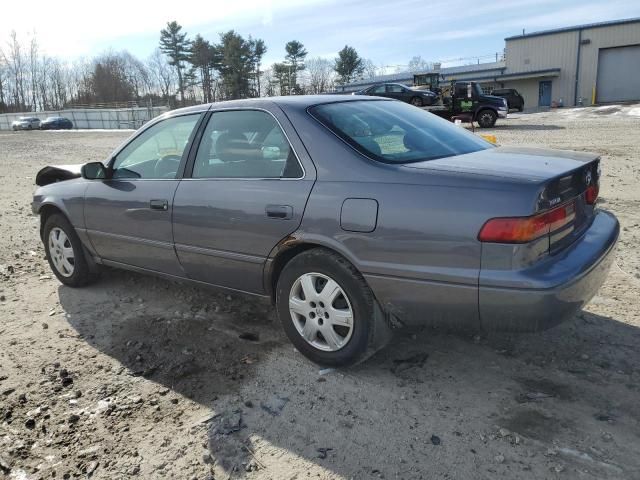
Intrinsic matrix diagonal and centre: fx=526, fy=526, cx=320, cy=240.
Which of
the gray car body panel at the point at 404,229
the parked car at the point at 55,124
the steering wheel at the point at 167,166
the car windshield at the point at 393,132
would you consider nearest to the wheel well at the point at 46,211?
the steering wheel at the point at 167,166

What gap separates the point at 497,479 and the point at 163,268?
275 centimetres

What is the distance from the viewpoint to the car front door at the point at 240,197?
10.5 feet

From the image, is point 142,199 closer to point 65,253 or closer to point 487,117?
point 65,253

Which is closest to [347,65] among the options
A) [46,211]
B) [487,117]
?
[487,117]

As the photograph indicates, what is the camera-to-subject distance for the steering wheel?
153 inches

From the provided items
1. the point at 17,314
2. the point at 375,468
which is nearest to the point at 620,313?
the point at 375,468

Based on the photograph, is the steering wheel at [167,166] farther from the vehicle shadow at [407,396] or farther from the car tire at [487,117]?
the car tire at [487,117]

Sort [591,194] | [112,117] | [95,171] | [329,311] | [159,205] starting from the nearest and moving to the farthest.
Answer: [329,311], [591,194], [159,205], [95,171], [112,117]

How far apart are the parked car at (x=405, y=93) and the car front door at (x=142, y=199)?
75.4ft

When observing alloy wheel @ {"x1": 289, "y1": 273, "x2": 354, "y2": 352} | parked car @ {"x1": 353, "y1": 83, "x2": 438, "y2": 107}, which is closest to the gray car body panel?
alloy wheel @ {"x1": 289, "y1": 273, "x2": 354, "y2": 352}

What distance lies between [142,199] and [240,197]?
3.36ft

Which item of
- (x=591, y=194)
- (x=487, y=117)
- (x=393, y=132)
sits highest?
(x=487, y=117)

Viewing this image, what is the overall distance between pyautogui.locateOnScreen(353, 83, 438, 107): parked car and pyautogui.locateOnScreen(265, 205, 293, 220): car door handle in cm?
2382

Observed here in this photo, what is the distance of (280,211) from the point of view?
3.17m
